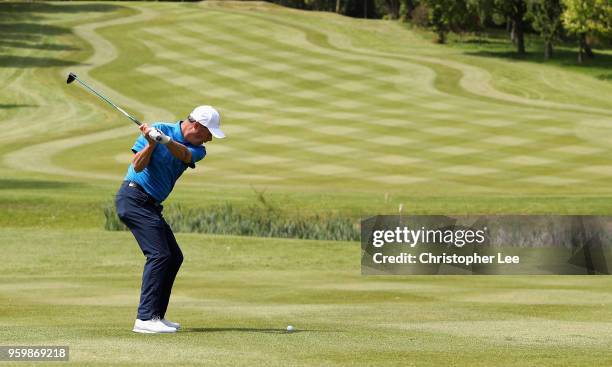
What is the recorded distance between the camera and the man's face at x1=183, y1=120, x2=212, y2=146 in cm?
1136

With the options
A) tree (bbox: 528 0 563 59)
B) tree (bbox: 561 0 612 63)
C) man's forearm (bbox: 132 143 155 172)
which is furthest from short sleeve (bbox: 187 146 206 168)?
tree (bbox: 528 0 563 59)

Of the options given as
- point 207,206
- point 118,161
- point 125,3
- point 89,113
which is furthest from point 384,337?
point 125,3

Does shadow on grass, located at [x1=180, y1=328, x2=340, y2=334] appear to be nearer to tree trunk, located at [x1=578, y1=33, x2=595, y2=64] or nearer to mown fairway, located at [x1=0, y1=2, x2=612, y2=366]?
mown fairway, located at [x1=0, y1=2, x2=612, y2=366]

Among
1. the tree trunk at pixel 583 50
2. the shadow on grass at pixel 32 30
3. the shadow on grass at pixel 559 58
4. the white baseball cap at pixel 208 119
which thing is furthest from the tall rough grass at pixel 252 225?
the tree trunk at pixel 583 50

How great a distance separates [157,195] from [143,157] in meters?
0.55

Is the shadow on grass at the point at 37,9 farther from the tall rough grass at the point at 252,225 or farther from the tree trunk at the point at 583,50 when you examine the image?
the tall rough grass at the point at 252,225

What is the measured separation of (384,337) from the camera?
450 inches

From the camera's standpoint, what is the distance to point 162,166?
11.4 m

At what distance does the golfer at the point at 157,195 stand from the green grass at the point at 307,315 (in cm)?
42

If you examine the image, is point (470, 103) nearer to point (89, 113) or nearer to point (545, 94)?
point (545, 94)

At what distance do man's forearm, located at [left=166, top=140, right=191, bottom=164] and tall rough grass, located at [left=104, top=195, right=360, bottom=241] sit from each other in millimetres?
16439

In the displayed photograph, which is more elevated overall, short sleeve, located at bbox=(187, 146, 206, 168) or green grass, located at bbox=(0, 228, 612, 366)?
short sleeve, located at bbox=(187, 146, 206, 168)

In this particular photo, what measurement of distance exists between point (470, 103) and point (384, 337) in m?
48.8

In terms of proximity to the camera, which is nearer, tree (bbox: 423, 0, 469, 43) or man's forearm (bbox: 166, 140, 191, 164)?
man's forearm (bbox: 166, 140, 191, 164)
